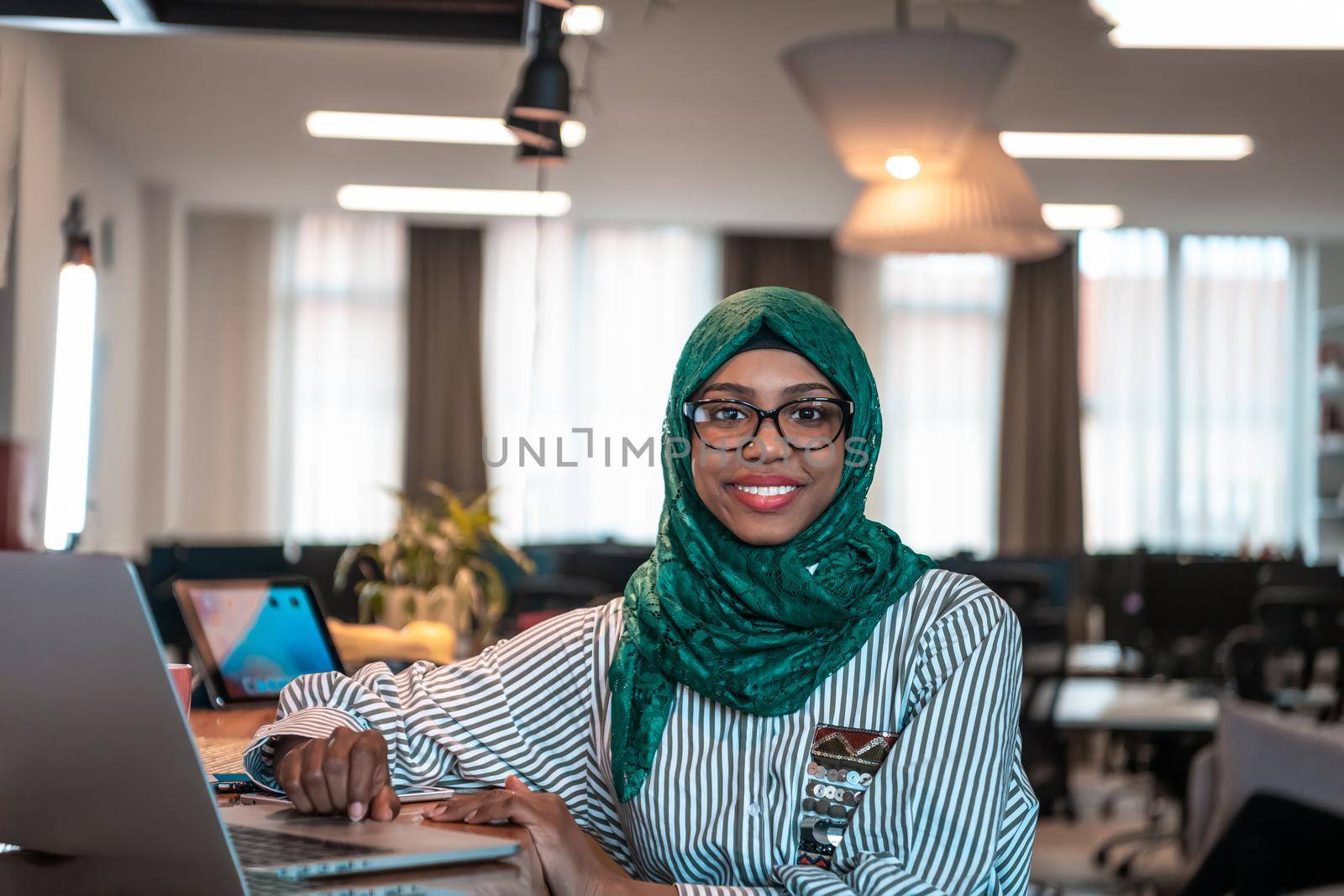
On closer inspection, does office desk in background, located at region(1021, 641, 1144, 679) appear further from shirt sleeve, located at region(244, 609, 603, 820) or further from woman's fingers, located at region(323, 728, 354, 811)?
woman's fingers, located at region(323, 728, 354, 811)

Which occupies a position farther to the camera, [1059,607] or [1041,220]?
[1059,607]

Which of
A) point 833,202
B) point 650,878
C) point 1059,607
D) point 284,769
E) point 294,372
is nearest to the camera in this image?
point 284,769

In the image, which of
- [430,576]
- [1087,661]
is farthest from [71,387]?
[1087,661]

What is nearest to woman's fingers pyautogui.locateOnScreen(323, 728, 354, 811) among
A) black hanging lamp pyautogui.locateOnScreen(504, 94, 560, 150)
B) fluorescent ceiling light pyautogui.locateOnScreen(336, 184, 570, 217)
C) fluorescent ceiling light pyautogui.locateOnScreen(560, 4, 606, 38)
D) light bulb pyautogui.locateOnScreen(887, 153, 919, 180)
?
black hanging lamp pyautogui.locateOnScreen(504, 94, 560, 150)

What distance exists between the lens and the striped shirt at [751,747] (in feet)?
3.98

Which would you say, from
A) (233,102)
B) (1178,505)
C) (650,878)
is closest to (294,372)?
(233,102)

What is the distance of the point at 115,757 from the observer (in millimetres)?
877

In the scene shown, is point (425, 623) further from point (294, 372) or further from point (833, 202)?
point (294, 372)

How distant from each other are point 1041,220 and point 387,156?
A: 13.0ft

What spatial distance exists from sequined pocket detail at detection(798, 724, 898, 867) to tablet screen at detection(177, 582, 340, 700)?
104 centimetres

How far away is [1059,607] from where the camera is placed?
590 cm

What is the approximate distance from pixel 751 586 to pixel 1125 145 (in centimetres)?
586

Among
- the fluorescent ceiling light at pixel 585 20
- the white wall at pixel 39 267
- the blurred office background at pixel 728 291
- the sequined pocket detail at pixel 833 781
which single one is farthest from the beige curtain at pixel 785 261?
the sequined pocket detail at pixel 833 781

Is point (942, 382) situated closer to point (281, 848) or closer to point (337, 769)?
point (337, 769)
